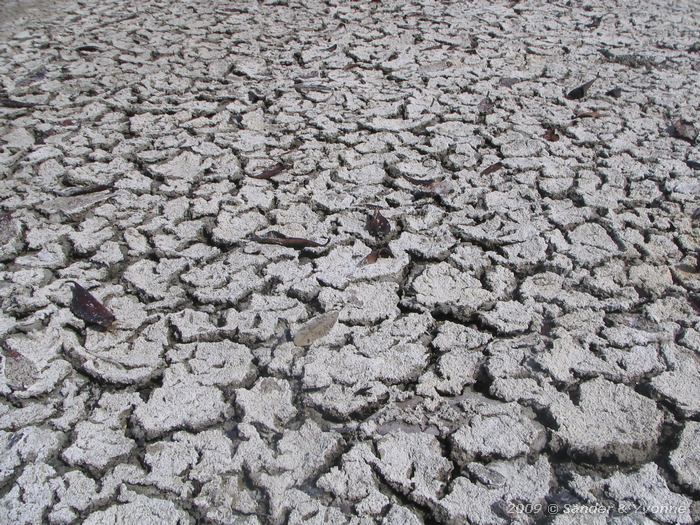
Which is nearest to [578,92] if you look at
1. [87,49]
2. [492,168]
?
[492,168]

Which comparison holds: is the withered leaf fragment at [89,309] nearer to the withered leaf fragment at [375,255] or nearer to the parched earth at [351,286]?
the parched earth at [351,286]

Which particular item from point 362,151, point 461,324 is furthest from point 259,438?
point 362,151

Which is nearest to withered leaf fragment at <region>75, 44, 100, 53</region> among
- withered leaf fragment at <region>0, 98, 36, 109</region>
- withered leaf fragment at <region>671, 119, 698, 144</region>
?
withered leaf fragment at <region>0, 98, 36, 109</region>

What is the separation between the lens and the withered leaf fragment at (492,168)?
2121 mm

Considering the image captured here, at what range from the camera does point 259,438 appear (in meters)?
1.26

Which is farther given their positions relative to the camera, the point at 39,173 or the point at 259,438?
the point at 39,173

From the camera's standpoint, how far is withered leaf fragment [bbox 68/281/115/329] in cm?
153

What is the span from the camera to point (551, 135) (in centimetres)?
232

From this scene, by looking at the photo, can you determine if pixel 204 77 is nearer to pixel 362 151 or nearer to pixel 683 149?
pixel 362 151

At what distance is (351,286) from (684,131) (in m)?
1.52

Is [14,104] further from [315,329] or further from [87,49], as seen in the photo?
[315,329]

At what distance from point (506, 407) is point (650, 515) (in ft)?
1.05

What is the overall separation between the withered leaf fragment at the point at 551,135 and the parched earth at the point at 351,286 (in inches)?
1.1

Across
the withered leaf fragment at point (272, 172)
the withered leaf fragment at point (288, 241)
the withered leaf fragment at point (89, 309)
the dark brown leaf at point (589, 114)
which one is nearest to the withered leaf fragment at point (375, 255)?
the withered leaf fragment at point (288, 241)
